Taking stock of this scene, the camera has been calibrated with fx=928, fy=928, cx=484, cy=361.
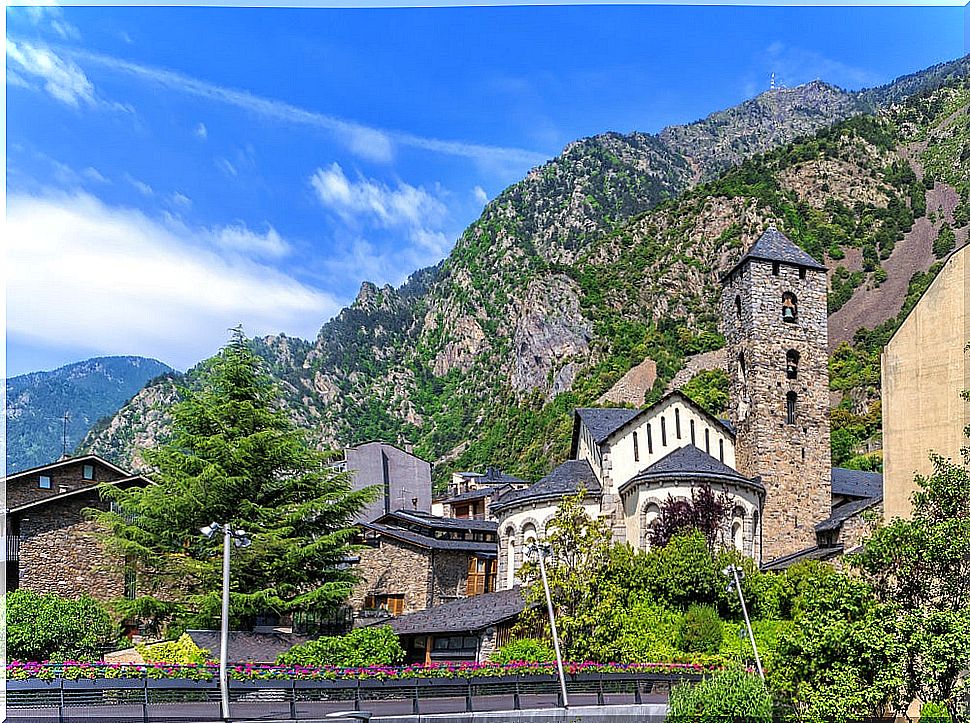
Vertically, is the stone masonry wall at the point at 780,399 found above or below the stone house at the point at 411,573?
above

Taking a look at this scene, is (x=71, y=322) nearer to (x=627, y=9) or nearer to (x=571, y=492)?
(x=627, y=9)

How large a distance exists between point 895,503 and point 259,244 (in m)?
9.98

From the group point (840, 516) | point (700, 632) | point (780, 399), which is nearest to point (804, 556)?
point (840, 516)

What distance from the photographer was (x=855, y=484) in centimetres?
2103

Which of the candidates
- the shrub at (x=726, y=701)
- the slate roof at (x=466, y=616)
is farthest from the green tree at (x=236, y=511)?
the shrub at (x=726, y=701)

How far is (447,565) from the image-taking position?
18375 mm

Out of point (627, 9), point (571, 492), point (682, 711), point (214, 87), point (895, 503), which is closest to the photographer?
point (627, 9)

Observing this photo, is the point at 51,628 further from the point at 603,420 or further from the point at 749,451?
the point at 749,451

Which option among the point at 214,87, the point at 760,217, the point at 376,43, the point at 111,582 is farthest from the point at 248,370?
the point at 760,217

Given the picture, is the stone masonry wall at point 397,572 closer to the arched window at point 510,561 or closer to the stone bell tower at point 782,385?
the arched window at point 510,561

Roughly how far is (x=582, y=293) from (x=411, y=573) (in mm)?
36672

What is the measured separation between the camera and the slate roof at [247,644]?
11.2 m

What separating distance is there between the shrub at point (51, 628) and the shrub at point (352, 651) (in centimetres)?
246

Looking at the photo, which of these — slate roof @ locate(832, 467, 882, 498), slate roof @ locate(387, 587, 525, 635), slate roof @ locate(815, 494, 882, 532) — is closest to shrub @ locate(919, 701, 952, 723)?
slate roof @ locate(387, 587, 525, 635)
